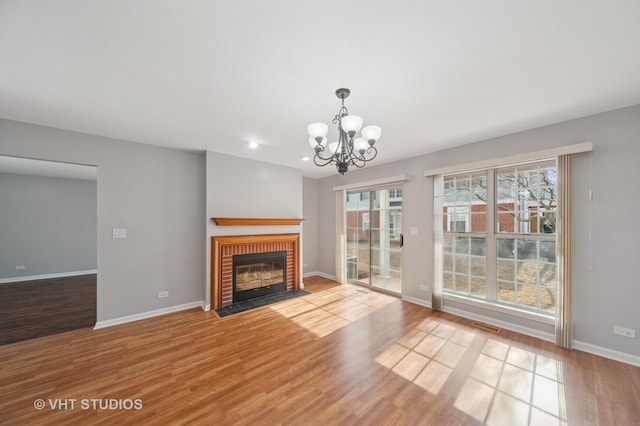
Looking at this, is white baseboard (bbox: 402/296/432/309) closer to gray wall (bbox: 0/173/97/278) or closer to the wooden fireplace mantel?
the wooden fireplace mantel

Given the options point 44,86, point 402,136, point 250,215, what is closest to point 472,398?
point 402,136

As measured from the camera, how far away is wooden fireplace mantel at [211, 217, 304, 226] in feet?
12.5

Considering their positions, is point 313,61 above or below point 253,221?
above

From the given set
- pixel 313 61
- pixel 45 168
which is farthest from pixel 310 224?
pixel 45 168

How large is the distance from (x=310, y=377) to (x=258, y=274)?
250 cm

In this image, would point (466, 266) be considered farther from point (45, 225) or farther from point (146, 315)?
point (45, 225)

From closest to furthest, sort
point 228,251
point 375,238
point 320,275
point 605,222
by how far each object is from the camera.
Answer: point 605,222
point 228,251
point 375,238
point 320,275

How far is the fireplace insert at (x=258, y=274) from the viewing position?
4109mm

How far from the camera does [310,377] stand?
84.9 inches

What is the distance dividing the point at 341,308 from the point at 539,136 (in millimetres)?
3576

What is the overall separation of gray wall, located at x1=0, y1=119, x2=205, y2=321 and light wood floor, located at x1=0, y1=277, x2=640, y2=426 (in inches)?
21.4

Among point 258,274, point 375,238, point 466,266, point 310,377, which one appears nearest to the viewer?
point 310,377

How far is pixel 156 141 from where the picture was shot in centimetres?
343

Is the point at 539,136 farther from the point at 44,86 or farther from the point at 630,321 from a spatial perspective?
the point at 44,86
